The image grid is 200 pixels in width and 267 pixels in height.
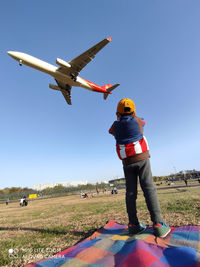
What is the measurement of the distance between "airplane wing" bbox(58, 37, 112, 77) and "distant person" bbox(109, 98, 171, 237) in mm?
14524

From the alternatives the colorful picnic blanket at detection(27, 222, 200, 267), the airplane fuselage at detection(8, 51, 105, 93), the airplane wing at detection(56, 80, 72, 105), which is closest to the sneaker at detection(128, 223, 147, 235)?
the colorful picnic blanket at detection(27, 222, 200, 267)

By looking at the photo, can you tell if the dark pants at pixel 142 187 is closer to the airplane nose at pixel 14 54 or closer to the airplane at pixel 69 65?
the airplane at pixel 69 65

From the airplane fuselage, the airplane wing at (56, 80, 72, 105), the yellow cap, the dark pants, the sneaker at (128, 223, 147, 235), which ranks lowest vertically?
the sneaker at (128, 223, 147, 235)

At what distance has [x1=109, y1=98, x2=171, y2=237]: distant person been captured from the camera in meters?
2.17

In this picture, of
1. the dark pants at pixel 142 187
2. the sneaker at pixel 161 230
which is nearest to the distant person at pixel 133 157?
the dark pants at pixel 142 187

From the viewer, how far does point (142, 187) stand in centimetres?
231

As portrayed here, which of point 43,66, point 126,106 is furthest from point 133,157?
point 43,66

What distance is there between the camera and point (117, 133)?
8.17 ft

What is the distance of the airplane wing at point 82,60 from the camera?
15066 mm

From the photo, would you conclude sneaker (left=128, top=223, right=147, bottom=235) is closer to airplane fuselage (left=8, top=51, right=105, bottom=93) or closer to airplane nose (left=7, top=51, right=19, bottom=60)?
airplane fuselage (left=8, top=51, right=105, bottom=93)

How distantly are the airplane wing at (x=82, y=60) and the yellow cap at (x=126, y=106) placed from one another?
563 inches

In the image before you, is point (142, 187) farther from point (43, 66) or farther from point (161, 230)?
point (43, 66)

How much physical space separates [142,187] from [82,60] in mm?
17034

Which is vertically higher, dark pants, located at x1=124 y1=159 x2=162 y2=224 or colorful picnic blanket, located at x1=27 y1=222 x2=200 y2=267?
dark pants, located at x1=124 y1=159 x2=162 y2=224
